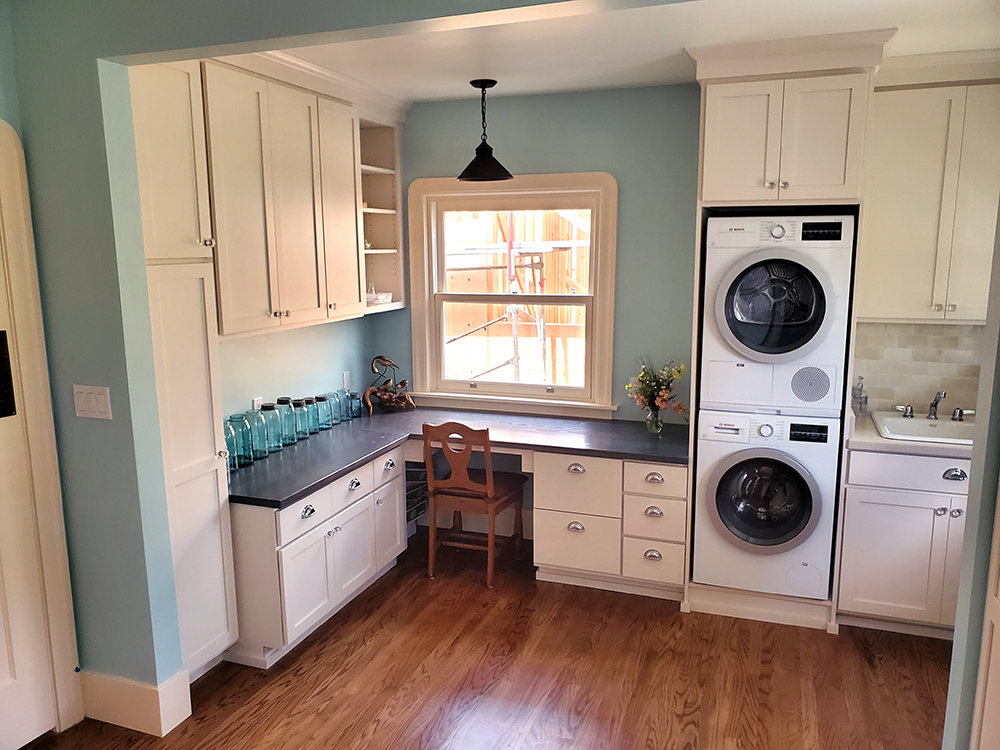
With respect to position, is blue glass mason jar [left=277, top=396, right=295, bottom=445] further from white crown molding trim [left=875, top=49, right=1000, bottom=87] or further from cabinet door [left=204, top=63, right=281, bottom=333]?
white crown molding trim [left=875, top=49, right=1000, bottom=87]

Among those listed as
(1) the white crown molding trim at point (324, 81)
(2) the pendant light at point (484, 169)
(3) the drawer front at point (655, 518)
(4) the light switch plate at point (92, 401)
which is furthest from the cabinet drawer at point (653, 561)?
(1) the white crown molding trim at point (324, 81)

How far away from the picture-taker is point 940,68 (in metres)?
3.11

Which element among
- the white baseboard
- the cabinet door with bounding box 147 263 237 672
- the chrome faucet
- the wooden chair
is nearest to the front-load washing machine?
the chrome faucet

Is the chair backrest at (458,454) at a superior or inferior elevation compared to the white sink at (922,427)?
inferior

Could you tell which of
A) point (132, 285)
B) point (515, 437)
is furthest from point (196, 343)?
point (515, 437)

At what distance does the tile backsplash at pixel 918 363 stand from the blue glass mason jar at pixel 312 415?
8.90 feet

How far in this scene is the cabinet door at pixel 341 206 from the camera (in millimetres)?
3533

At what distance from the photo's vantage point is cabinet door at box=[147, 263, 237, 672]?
8.40 feet

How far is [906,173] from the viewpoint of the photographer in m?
3.22

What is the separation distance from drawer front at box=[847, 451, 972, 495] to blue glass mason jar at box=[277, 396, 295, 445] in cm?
256

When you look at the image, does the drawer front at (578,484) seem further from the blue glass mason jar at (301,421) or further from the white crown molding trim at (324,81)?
the white crown molding trim at (324,81)

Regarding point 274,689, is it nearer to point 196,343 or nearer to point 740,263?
point 196,343

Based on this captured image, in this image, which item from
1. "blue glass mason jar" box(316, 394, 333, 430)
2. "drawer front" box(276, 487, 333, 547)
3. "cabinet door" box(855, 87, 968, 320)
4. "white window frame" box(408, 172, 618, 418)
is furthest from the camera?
"white window frame" box(408, 172, 618, 418)

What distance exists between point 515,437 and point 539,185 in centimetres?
139
